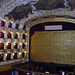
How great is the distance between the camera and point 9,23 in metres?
22.1

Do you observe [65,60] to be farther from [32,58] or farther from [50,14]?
[50,14]

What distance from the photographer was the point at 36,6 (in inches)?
813

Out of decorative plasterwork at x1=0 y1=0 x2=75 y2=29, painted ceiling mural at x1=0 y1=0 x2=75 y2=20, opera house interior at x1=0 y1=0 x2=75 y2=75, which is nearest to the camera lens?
painted ceiling mural at x1=0 y1=0 x2=75 y2=20

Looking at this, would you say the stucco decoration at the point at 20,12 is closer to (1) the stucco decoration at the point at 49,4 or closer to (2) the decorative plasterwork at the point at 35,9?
(2) the decorative plasterwork at the point at 35,9

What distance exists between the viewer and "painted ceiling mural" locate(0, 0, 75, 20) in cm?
1878

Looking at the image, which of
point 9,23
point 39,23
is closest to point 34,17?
point 39,23

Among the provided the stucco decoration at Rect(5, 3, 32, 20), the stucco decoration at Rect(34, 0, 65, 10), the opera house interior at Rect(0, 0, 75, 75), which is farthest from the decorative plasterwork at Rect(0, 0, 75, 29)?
the stucco decoration at Rect(5, 3, 32, 20)

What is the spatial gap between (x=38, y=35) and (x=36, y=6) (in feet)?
26.9

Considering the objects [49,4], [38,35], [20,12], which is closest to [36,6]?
[49,4]

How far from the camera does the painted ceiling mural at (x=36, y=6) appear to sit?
18.8 m

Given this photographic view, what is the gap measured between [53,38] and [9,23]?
402 inches

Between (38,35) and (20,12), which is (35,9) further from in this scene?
(38,35)

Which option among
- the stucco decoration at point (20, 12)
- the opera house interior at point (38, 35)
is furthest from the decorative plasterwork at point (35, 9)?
the stucco decoration at point (20, 12)

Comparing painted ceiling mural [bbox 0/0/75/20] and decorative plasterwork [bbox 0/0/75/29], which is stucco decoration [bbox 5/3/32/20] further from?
decorative plasterwork [bbox 0/0/75/29]
